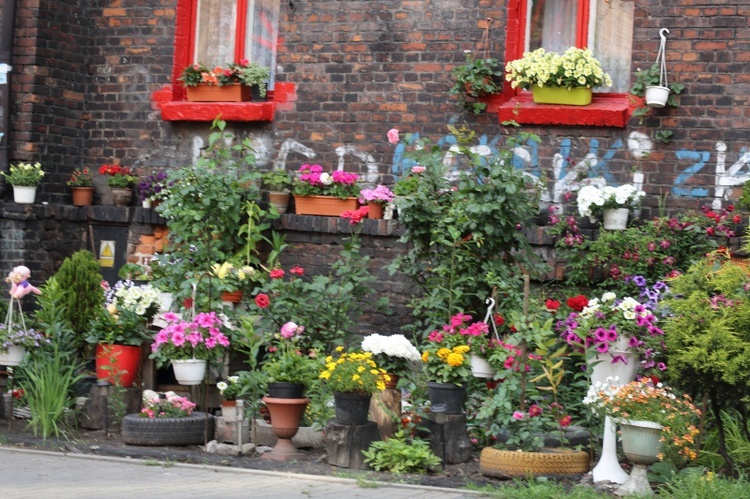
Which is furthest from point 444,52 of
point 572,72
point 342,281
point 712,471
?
point 712,471

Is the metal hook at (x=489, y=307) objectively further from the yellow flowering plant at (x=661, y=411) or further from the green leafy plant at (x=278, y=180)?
the green leafy plant at (x=278, y=180)

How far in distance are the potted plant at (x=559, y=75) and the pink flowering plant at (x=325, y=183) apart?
174 centimetres

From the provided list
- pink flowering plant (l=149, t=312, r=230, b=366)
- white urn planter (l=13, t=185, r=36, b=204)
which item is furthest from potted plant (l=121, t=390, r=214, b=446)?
white urn planter (l=13, t=185, r=36, b=204)

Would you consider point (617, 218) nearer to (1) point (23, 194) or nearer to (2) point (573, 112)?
(2) point (573, 112)

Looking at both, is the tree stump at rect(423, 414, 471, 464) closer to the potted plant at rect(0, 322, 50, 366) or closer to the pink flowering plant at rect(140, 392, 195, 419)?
the pink flowering plant at rect(140, 392, 195, 419)

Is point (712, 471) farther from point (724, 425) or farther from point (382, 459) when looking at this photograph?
point (382, 459)

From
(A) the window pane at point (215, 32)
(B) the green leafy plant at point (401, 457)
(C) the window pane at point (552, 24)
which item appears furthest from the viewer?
(A) the window pane at point (215, 32)

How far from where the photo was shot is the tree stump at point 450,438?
8289mm

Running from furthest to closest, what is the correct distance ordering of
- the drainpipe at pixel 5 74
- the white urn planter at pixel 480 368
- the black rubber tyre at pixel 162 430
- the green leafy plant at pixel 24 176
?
the drainpipe at pixel 5 74 → the green leafy plant at pixel 24 176 → the black rubber tyre at pixel 162 430 → the white urn planter at pixel 480 368

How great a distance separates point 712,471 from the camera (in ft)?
24.9

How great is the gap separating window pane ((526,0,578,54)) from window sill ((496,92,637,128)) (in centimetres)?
56

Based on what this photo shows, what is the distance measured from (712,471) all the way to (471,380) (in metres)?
1.97

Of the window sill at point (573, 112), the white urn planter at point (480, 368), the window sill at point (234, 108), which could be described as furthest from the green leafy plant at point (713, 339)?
the window sill at point (234, 108)

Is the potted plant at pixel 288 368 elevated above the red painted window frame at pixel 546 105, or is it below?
below
